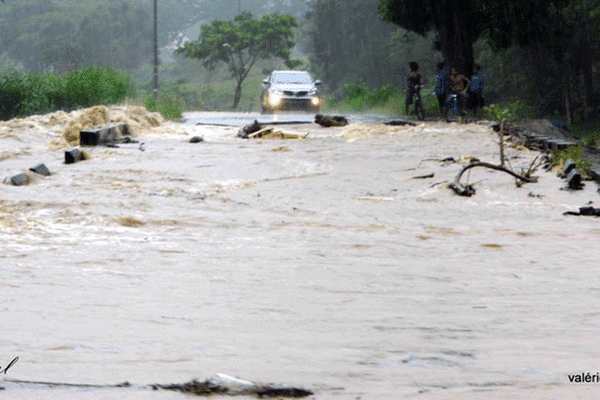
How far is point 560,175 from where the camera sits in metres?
10.7

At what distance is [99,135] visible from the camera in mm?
16266

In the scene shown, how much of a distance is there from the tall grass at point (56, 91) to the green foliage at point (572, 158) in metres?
16.8

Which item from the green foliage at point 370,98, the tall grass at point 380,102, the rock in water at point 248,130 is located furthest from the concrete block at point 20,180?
the green foliage at point 370,98

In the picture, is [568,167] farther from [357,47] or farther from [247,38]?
[357,47]

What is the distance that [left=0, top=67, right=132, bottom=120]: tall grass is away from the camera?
83.7 ft

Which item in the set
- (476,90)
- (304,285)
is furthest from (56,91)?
(304,285)

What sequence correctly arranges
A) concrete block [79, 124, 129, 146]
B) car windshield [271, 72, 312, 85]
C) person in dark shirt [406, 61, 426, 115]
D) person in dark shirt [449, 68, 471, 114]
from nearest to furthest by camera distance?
concrete block [79, 124, 129, 146] < person in dark shirt [449, 68, 471, 114] < person in dark shirt [406, 61, 426, 115] < car windshield [271, 72, 312, 85]

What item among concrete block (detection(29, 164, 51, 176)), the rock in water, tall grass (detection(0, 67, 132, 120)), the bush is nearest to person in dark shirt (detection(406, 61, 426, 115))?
the bush

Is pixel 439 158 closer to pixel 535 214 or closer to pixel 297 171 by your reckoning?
pixel 297 171

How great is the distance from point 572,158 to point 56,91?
1849 centimetres

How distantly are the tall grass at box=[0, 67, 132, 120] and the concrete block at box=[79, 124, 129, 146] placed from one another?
853cm

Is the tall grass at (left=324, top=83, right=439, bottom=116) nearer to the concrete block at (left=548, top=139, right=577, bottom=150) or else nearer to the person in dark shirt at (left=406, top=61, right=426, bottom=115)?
the person in dark shirt at (left=406, top=61, right=426, bottom=115)

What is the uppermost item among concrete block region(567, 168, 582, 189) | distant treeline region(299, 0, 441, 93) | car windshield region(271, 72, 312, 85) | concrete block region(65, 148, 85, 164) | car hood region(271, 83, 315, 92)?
distant treeline region(299, 0, 441, 93)

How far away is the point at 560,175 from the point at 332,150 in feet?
16.3
